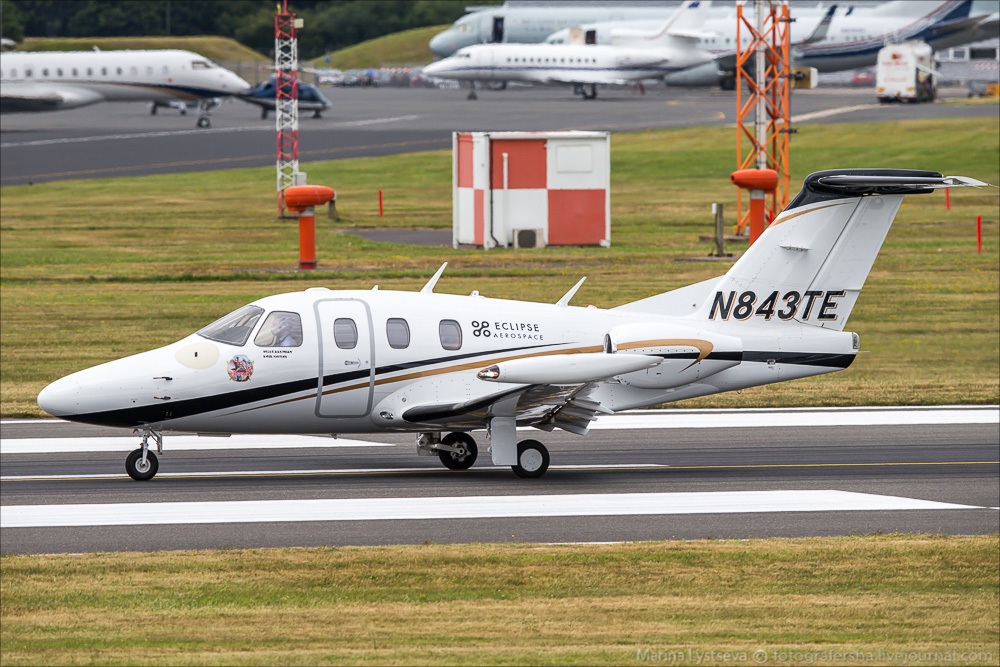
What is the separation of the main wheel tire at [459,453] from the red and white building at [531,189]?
73.4ft

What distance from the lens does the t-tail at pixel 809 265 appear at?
16281mm

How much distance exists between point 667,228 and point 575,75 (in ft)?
187

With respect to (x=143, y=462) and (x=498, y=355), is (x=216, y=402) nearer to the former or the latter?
(x=143, y=462)

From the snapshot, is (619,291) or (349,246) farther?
(349,246)

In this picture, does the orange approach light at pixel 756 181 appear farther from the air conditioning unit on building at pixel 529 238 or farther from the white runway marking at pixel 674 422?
the white runway marking at pixel 674 422

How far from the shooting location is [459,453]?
651 inches

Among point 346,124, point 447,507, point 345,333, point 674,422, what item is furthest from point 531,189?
point 346,124

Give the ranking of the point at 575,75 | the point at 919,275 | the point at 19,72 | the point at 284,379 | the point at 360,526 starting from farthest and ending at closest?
the point at 575,75 → the point at 19,72 → the point at 919,275 → the point at 284,379 → the point at 360,526

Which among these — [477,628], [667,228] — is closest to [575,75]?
[667,228]

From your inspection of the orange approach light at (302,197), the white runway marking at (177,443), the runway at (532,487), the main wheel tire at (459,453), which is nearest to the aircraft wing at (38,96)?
the orange approach light at (302,197)

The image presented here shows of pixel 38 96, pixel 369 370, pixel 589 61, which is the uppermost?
pixel 589 61

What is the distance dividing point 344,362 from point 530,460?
264cm

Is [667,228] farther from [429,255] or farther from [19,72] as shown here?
[19,72]

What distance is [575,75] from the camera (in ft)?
328
